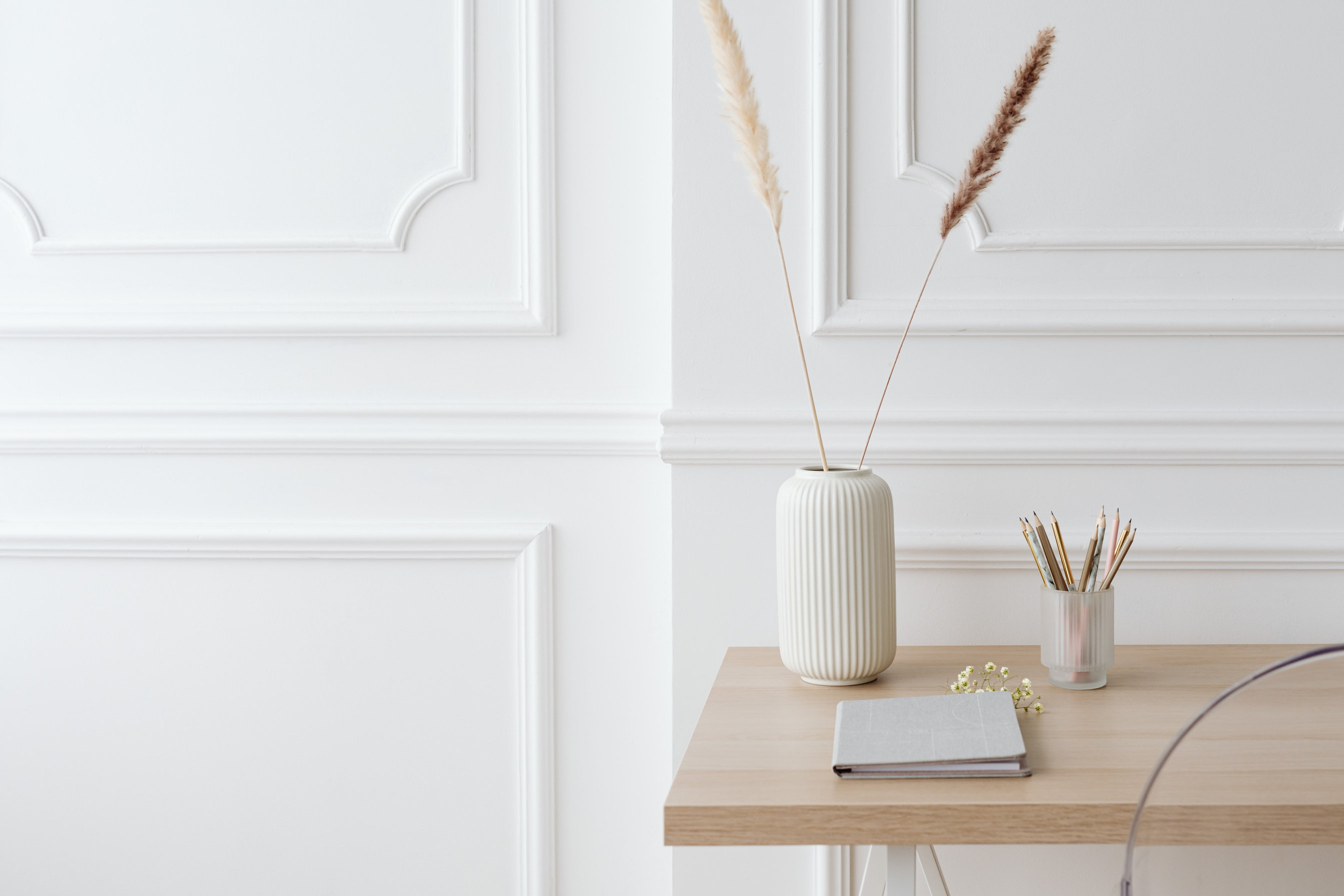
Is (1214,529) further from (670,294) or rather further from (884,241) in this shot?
(670,294)

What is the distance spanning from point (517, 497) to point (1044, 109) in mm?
871

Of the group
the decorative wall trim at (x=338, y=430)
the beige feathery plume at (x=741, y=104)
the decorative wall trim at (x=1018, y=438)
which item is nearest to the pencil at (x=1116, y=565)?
the decorative wall trim at (x=1018, y=438)

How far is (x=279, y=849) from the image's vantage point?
4.51ft

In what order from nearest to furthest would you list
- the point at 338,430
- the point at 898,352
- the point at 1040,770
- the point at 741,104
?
the point at 1040,770 → the point at 741,104 → the point at 898,352 → the point at 338,430

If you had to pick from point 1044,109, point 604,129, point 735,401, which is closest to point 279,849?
point 735,401

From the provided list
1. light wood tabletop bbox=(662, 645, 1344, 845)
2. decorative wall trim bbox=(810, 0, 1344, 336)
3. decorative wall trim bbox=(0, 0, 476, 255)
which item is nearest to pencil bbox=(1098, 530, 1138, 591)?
light wood tabletop bbox=(662, 645, 1344, 845)

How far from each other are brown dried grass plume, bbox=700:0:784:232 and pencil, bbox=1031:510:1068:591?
0.42 metres

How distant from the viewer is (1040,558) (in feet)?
3.30

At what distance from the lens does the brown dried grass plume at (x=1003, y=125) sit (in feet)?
3.05

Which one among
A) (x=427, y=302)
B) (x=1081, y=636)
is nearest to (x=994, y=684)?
(x=1081, y=636)

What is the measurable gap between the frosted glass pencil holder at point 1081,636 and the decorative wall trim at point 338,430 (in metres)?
0.59

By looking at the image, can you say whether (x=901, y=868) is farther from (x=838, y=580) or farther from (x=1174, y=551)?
(x=1174, y=551)

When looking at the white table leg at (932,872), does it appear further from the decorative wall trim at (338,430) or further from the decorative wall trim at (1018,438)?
the decorative wall trim at (338,430)

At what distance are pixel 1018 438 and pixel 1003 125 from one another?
1.36 ft
